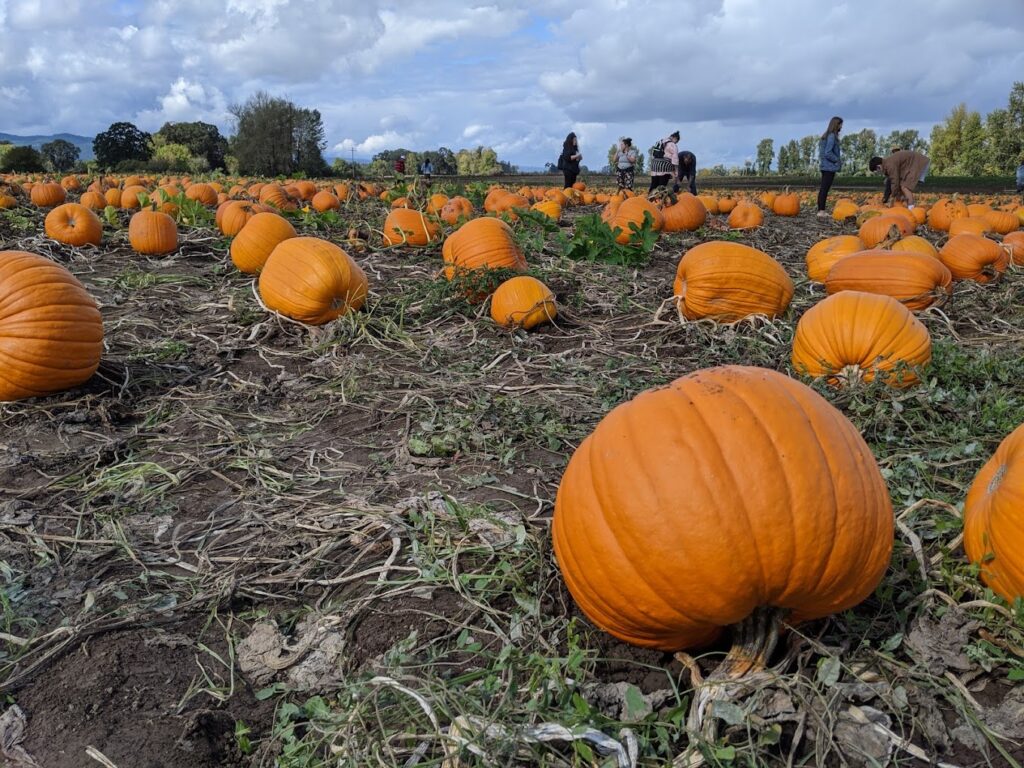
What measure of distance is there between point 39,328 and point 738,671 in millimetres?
4078

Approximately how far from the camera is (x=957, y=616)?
2133mm

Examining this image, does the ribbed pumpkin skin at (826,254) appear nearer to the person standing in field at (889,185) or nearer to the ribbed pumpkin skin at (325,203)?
the ribbed pumpkin skin at (325,203)

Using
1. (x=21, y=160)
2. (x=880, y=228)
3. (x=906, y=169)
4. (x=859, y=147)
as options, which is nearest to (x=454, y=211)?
(x=880, y=228)

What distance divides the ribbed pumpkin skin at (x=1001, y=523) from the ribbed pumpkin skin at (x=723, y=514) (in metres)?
0.41

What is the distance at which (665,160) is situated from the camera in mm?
16766

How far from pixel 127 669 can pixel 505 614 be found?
1171 millimetres

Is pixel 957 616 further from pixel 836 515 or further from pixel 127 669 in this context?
pixel 127 669

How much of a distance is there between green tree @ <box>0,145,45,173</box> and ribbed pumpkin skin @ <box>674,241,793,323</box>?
34.6 metres

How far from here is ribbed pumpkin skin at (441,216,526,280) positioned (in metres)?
6.27

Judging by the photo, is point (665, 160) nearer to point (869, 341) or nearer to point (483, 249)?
point (483, 249)

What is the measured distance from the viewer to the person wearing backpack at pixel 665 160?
16812 millimetres

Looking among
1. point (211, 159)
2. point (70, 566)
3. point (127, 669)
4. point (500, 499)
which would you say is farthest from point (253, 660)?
point (211, 159)

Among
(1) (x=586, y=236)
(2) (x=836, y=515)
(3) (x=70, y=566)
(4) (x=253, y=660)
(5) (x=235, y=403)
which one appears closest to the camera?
(2) (x=836, y=515)

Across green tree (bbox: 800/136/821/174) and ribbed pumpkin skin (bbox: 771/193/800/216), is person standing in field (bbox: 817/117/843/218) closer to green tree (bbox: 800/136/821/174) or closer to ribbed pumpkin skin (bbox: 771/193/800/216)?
ribbed pumpkin skin (bbox: 771/193/800/216)
